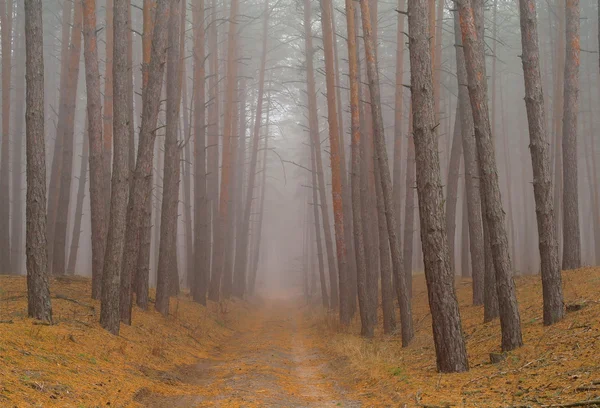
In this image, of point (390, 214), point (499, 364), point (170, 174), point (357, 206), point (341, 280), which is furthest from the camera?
point (341, 280)

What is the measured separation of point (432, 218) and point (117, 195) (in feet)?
19.8

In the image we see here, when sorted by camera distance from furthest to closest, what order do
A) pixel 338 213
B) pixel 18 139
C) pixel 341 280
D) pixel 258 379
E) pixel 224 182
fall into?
pixel 18 139, pixel 224 182, pixel 341 280, pixel 338 213, pixel 258 379

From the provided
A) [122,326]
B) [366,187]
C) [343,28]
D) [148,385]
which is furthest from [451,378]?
[343,28]

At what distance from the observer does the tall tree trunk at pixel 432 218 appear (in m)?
8.91

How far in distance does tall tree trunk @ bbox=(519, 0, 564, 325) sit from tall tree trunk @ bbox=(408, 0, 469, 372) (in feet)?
7.04

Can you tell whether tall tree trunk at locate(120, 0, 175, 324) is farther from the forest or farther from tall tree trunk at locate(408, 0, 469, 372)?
tall tree trunk at locate(408, 0, 469, 372)

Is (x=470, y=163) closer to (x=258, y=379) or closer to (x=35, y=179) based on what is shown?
(x=258, y=379)

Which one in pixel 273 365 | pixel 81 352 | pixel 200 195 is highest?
pixel 200 195

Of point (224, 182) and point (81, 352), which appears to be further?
point (224, 182)

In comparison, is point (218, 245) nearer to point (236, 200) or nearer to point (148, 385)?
point (236, 200)

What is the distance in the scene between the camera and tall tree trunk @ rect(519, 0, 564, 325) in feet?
33.0

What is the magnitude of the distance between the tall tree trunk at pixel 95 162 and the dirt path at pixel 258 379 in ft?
10.9

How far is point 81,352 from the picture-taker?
29.8 ft

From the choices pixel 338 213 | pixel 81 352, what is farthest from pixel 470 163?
pixel 81 352
